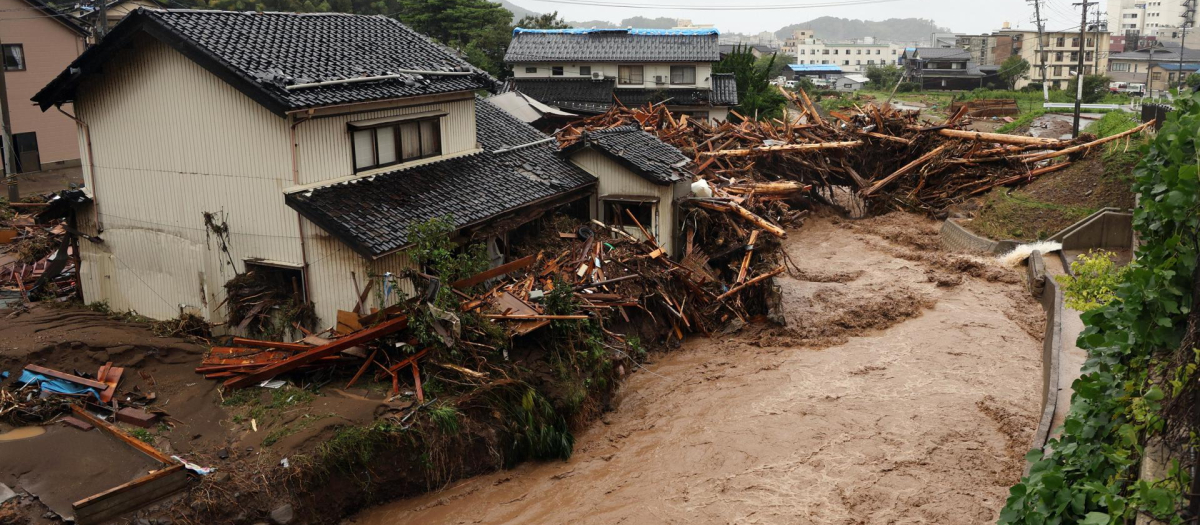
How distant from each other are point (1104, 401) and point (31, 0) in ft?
116

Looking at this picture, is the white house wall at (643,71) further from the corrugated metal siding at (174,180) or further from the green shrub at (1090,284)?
the green shrub at (1090,284)

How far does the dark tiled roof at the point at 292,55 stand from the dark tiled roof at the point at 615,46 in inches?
914

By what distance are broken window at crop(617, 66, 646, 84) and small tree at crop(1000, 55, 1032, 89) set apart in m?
46.7

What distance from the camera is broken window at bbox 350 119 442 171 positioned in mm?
15414

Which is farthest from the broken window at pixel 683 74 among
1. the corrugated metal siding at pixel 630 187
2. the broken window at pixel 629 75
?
the corrugated metal siding at pixel 630 187

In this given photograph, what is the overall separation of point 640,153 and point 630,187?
2.97 ft

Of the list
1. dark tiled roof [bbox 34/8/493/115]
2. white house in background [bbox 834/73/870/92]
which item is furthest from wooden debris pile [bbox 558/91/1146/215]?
white house in background [bbox 834/73/870/92]

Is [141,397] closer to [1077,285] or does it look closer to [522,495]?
[522,495]

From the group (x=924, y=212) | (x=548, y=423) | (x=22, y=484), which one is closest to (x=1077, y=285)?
(x=548, y=423)

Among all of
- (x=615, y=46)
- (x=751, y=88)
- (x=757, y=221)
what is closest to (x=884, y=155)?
(x=757, y=221)

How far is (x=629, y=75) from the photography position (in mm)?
41656

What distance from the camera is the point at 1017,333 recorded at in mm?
18203

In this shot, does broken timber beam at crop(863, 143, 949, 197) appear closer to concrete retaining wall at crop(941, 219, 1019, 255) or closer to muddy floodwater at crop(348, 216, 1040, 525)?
concrete retaining wall at crop(941, 219, 1019, 255)

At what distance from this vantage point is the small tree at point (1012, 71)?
243 ft
